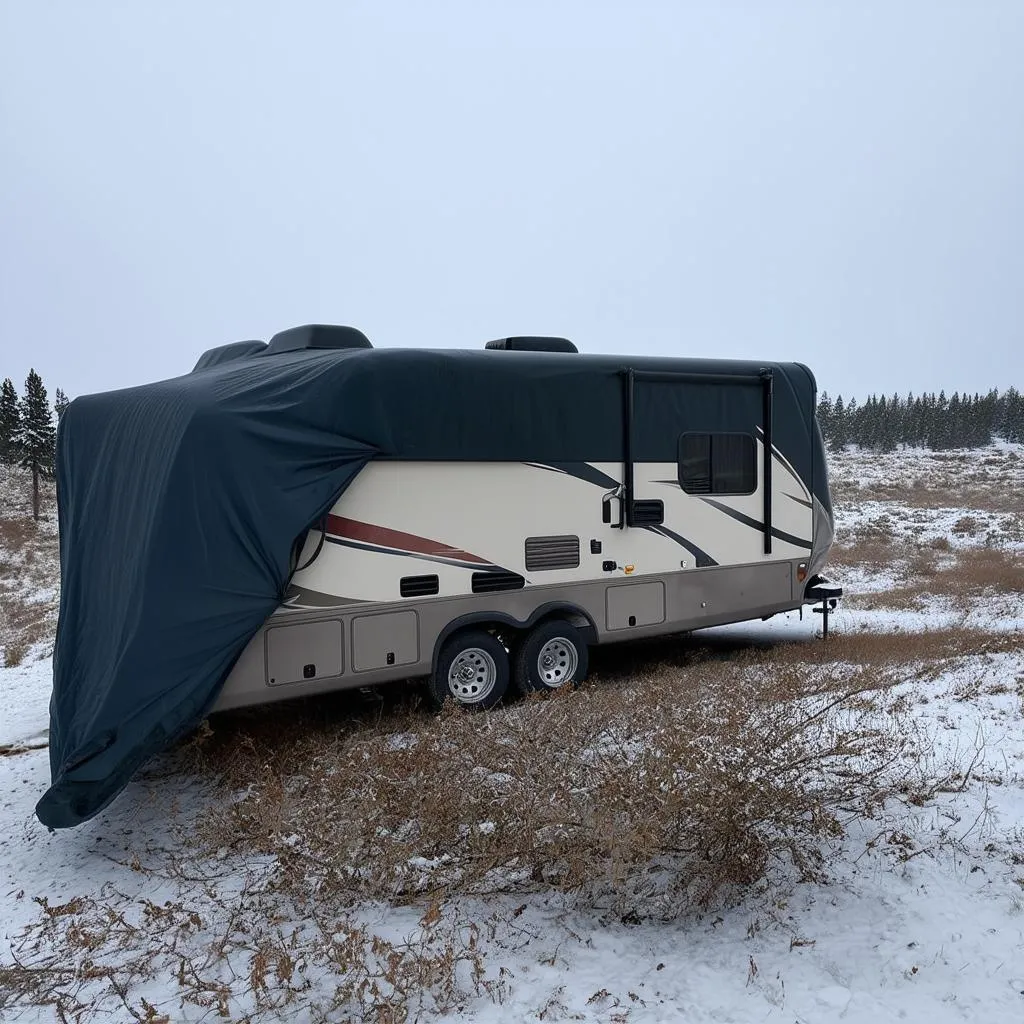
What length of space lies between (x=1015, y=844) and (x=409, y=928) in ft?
10.6

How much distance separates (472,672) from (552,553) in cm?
128

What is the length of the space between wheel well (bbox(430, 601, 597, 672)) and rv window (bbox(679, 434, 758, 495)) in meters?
1.79

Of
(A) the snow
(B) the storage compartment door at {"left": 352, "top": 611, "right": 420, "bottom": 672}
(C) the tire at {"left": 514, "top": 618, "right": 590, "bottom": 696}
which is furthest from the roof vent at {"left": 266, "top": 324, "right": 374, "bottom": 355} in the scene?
(A) the snow

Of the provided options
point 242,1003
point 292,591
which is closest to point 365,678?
point 292,591

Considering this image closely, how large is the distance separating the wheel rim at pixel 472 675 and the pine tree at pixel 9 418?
41.4 meters

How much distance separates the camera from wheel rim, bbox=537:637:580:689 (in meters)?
7.90

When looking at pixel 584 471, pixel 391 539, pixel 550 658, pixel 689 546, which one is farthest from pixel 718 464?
pixel 391 539

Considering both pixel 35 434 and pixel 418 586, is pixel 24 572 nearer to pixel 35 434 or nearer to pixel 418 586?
pixel 35 434

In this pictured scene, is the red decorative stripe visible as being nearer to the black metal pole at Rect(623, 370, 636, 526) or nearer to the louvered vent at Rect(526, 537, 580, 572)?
the louvered vent at Rect(526, 537, 580, 572)

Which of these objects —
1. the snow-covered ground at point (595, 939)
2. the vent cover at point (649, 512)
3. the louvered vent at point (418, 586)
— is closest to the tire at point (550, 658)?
the louvered vent at point (418, 586)

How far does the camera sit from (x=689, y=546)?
8703mm

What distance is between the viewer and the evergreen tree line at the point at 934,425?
286 ft

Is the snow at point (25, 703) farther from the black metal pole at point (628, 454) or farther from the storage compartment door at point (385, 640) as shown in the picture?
the black metal pole at point (628, 454)

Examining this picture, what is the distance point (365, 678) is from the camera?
267 inches
